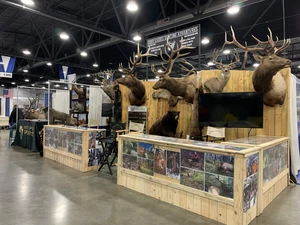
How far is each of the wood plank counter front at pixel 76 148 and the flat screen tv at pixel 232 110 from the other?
2757 mm

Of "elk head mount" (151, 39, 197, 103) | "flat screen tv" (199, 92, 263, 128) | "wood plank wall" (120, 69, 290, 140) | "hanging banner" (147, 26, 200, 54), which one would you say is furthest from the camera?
"hanging banner" (147, 26, 200, 54)

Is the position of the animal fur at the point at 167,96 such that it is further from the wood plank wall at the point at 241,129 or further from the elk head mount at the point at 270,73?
the elk head mount at the point at 270,73

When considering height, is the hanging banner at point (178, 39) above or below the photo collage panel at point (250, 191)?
above

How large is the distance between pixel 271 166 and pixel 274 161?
7.4 inches

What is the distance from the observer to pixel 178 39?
5.46 meters

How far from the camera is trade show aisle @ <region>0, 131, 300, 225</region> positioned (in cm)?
292

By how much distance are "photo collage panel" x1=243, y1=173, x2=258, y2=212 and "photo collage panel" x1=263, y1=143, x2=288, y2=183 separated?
0.42 meters

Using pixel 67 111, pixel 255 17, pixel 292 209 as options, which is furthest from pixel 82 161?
pixel 255 17

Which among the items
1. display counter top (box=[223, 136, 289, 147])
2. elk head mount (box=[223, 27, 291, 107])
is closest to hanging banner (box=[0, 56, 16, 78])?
elk head mount (box=[223, 27, 291, 107])

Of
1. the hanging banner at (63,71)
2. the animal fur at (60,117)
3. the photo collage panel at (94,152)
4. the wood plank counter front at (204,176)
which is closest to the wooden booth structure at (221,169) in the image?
the wood plank counter front at (204,176)

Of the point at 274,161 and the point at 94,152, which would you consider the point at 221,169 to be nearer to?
the point at 274,161

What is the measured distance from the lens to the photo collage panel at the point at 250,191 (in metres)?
2.70

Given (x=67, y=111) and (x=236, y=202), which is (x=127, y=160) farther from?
(x=67, y=111)

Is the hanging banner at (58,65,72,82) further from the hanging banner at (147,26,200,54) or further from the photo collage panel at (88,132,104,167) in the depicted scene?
the photo collage panel at (88,132,104,167)
